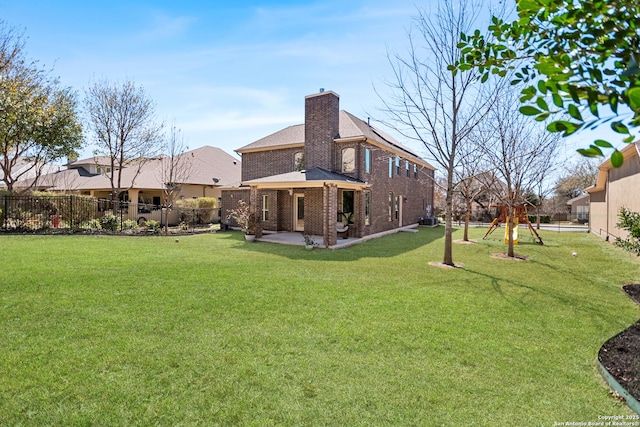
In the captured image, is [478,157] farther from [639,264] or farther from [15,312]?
[15,312]

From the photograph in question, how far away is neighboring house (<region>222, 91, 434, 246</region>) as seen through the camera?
1478 centimetres

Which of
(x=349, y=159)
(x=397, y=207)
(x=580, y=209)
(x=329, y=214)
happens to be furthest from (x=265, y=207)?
(x=580, y=209)

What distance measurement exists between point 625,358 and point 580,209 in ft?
132

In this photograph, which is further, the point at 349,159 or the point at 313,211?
the point at 313,211

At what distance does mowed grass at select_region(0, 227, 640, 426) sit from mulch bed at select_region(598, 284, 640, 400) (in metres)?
0.20

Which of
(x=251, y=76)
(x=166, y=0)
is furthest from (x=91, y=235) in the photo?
(x=166, y=0)

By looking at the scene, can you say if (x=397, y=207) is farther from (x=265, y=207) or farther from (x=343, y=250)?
(x=343, y=250)

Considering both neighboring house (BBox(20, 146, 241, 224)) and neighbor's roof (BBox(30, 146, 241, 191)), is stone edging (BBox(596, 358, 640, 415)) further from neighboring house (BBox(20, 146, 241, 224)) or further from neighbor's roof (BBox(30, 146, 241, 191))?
neighbor's roof (BBox(30, 146, 241, 191))

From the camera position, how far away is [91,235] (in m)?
14.0

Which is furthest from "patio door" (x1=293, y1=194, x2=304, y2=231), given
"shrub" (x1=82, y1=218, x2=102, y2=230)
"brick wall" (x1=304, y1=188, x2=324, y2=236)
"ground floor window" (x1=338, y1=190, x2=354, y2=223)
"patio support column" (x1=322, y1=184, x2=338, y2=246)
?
"shrub" (x1=82, y1=218, x2=102, y2=230)

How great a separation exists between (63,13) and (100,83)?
13077 millimetres

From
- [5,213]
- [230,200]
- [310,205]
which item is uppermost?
[230,200]

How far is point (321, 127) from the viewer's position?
16.3 m

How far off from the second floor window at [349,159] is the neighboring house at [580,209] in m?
31.7
